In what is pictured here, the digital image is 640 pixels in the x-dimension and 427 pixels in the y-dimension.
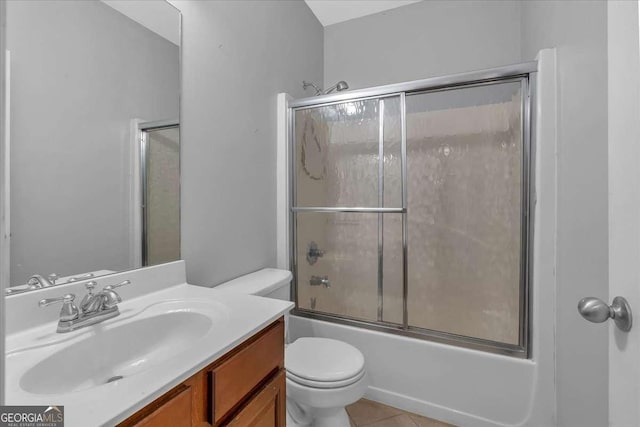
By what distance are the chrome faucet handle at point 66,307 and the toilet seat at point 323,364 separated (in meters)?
0.83

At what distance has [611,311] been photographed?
52 centimetres

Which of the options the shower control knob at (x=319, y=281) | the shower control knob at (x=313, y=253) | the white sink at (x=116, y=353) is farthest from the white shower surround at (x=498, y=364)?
the white sink at (x=116, y=353)

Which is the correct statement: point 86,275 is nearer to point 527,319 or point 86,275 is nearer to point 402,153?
point 402,153

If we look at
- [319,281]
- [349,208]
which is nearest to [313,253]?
[319,281]

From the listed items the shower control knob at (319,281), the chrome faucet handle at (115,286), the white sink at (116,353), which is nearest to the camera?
the white sink at (116,353)

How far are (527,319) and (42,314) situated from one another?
1.86 metres

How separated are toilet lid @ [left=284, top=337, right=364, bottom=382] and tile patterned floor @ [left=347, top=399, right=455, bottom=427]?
43 cm

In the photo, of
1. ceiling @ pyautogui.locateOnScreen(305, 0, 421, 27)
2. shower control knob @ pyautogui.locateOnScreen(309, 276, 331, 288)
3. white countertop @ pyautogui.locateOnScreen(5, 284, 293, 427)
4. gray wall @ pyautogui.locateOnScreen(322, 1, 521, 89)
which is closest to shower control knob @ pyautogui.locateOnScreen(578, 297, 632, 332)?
white countertop @ pyautogui.locateOnScreen(5, 284, 293, 427)

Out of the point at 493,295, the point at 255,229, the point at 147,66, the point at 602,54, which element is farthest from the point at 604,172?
the point at 147,66

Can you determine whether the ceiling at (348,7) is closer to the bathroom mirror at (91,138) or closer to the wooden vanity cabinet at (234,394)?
the bathroom mirror at (91,138)

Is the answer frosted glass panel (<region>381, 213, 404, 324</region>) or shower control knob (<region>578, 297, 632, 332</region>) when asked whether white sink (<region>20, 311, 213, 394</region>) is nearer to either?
shower control knob (<region>578, 297, 632, 332</region>)

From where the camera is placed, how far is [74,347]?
0.71m

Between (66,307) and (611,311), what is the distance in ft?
4.05

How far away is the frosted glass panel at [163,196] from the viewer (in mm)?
1101
